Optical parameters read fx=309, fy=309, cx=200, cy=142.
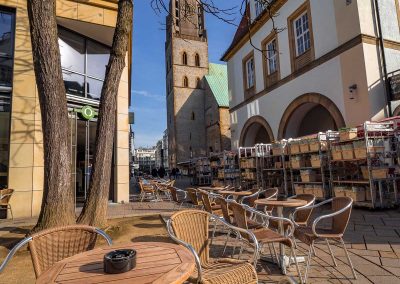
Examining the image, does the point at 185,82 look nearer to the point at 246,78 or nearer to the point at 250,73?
the point at 246,78

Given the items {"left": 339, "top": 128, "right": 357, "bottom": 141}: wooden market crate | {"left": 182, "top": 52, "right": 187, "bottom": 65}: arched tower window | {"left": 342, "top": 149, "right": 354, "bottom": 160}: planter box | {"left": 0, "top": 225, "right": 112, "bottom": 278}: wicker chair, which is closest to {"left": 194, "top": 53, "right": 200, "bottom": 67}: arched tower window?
{"left": 182, "top": 52, "right": 187, "bottom": 65}: arched tower window

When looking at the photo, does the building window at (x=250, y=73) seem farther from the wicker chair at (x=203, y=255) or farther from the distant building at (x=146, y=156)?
the distant building at (x=146, y=156)

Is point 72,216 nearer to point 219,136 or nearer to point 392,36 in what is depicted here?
point 392,36

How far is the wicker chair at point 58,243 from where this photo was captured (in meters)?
2.45

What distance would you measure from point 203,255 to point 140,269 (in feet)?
3.92

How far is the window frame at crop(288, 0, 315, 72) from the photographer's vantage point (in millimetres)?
14055

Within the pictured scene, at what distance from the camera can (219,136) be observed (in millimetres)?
40250

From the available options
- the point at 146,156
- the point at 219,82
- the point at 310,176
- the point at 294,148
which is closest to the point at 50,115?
the point at 310,176

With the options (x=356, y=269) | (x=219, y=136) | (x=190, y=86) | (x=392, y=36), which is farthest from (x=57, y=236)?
(x=190, y=86)

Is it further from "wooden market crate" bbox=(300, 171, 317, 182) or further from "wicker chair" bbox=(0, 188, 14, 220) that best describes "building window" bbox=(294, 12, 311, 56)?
"wicker chair" bbox=(0, 188, 14, 220)

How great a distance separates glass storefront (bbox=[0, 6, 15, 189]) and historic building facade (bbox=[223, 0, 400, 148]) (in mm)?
6740

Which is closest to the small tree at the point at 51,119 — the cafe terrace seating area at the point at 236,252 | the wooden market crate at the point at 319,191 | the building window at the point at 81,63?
the cafe terrace seating area at the point at 236,252

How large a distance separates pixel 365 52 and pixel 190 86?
35789mm

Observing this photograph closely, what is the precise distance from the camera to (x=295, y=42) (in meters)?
15.4
